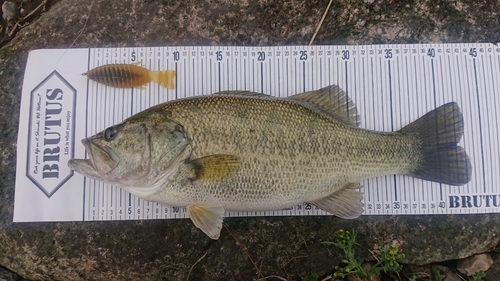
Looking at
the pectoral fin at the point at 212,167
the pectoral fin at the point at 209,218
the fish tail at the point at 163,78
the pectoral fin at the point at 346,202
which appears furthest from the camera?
the fish tail at the point at 163,78

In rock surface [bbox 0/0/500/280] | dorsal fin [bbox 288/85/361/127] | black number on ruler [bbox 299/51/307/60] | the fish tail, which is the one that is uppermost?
black number on ruler [bbox 299/51/307/60]

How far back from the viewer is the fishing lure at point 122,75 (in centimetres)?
311

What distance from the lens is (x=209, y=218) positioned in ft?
8.78

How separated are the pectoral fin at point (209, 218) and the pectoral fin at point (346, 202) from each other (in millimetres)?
773

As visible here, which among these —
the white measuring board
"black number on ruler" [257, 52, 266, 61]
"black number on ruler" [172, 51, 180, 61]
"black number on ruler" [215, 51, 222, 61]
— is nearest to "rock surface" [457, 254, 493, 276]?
the white measuring board

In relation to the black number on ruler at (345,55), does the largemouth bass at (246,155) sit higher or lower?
lower

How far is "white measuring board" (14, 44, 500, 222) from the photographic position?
3.05 meters

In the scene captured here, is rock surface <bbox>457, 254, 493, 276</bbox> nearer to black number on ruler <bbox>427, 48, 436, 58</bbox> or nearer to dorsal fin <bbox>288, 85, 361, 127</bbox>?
dorsal fin <bbox>288, 85, 361, 127</bbox>

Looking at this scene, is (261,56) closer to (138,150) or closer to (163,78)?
(163,78)

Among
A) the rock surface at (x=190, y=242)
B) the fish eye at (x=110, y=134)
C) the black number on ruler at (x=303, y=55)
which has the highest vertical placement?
the black number on ruler at (x=303, y=55)

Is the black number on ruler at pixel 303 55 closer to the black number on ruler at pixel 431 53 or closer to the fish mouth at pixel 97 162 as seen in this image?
the black number on ruler at pixel 431 53

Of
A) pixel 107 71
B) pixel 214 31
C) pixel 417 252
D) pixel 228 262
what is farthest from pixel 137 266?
pixel 417 252

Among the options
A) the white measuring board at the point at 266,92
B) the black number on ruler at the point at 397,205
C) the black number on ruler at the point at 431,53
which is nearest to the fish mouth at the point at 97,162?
the white measuring board at the point at 266,92

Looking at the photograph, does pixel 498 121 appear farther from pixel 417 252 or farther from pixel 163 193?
pixel 163 193
